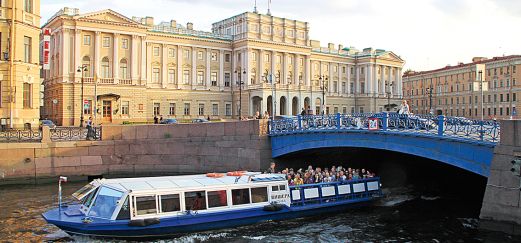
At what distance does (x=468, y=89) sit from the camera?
100875 mm

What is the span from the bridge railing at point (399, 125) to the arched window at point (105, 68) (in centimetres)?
4579

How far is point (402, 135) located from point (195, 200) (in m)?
9.41

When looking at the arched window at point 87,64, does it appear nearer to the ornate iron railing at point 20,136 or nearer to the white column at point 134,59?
the white column at point 134,59

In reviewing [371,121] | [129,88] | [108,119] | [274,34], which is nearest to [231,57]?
[274,34]

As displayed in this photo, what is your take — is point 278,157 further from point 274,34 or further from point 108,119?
point 274,34

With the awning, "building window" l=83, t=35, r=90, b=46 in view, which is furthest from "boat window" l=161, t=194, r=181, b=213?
"building window" l=83, t=35, r=90, b=46

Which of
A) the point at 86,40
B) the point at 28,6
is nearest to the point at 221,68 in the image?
the point at 86,40

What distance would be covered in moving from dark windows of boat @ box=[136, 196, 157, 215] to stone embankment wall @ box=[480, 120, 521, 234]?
1172 centimetres

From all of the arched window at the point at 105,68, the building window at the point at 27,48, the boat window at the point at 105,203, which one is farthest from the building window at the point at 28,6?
the arched window at the point at 105,68

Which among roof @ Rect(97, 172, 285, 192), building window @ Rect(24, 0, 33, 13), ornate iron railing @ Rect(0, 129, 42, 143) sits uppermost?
building window @ Rect(24, 0, 33, 13)

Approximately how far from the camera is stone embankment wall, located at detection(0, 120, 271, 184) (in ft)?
95.0

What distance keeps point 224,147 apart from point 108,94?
38247 millimetres

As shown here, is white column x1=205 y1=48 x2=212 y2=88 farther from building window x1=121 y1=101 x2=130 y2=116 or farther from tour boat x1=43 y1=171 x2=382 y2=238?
tour boat x1=43 y1=171 x2=382 y2=238

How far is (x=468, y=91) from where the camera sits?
10088 centimetres
